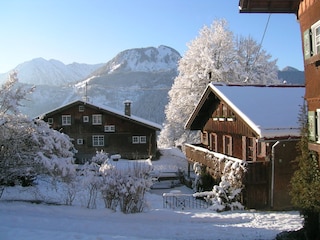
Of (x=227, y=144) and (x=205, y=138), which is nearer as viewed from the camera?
(x=227, y=144)

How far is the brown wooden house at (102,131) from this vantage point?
36625 millimetres

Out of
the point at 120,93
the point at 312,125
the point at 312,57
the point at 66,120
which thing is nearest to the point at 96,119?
the point at 66,120

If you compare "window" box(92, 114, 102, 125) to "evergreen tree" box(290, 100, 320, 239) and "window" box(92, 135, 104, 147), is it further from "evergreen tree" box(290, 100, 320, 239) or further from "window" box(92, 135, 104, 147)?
"evergreen tree" box(290, 100, 320, 239)

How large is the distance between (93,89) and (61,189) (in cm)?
13590

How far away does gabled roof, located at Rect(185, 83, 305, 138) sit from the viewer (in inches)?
587

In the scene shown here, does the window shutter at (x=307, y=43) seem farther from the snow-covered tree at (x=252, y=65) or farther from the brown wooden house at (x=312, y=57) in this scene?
the snow-covered tree at (x=252, y=65)

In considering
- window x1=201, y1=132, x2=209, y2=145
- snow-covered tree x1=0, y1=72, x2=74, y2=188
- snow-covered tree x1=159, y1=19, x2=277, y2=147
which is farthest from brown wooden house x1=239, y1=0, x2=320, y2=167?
snow-covered tree x1=159, y1=19, x2=277, y2=147

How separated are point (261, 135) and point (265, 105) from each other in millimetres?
3284

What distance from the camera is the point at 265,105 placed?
17250 mm

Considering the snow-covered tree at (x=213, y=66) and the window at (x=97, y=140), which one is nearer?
the snow-covered tree at (x=213, y=66)

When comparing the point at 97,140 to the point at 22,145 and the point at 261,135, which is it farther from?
the point at 261,135

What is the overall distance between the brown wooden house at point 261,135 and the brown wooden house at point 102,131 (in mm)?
14719

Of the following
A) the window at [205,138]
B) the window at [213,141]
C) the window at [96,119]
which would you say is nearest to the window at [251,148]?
the window at [213,141]

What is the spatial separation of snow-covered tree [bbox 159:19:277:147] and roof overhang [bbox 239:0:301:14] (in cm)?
1989
